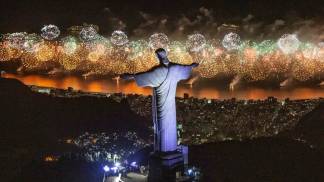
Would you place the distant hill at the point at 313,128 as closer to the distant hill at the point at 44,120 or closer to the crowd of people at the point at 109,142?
the crowd of people at the point at 109,142

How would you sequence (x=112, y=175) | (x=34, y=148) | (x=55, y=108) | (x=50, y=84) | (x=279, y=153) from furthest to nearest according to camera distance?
(x=50, y=84) → (x=55, y=108) → (x=34, y=148) → (x=279, y=153) → (x=112, y=175)

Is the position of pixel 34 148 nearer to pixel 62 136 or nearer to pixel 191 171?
pixel 62 136

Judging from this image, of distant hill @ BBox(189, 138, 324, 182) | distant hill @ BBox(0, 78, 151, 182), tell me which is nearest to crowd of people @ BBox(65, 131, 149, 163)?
distant hill @ BBox(0, 78, 151, 182)

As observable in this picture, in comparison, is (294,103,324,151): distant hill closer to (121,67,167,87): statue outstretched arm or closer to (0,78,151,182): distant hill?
(0,78,151,182): distant hill

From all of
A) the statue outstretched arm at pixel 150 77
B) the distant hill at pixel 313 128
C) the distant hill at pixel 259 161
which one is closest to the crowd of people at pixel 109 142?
the distant hill at pixel 259 161

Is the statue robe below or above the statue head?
below

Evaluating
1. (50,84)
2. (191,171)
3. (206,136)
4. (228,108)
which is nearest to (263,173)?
(191,171)

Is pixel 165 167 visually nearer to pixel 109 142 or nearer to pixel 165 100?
pixel 165 100
